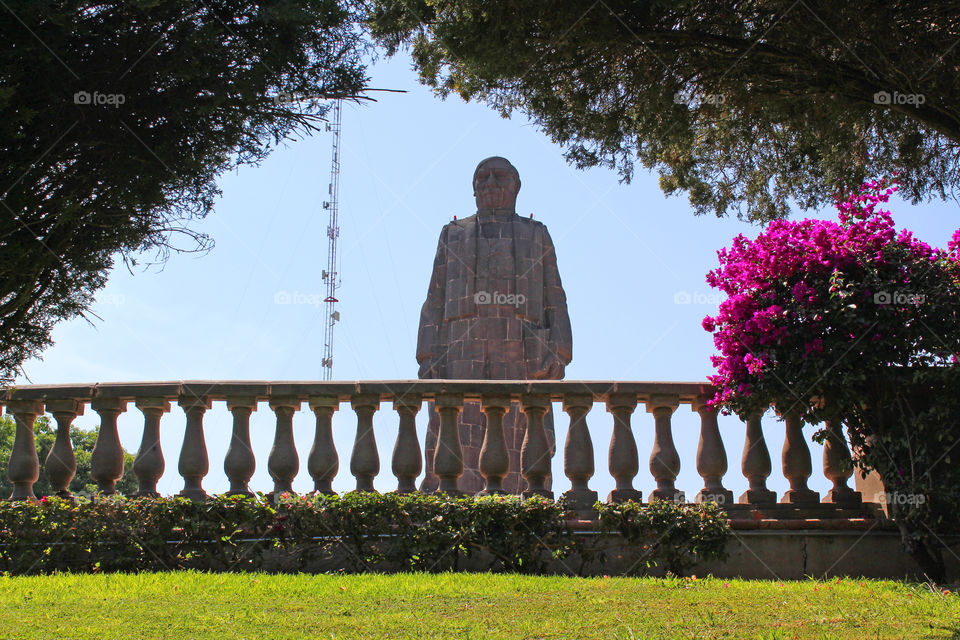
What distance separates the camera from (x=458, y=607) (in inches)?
→ 235

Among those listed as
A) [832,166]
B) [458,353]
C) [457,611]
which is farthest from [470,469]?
[457,611]

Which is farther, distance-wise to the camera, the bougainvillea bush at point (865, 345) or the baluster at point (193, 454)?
the baluster at point (193, 454)

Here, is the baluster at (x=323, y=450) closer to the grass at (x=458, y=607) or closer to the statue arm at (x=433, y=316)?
the grass at (x=458, y=607)

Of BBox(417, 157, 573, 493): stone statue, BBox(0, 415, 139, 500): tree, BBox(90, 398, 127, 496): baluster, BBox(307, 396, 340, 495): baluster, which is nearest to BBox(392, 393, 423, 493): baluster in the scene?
BBox(307, 396, 340, 495): baluster

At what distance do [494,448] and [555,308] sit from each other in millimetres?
7318

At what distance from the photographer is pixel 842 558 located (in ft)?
26.0

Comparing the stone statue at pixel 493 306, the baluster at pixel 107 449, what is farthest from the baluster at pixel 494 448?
the stone statue at pixel 493 306

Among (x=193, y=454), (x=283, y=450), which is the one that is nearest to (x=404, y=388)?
(x=283, y=450)

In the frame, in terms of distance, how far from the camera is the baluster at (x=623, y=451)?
827 cm

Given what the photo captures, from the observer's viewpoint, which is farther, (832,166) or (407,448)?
(832,166)

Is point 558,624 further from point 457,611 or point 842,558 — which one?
point 842,558

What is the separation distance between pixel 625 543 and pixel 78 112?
4.99 metres

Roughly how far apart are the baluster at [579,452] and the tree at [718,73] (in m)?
2.17

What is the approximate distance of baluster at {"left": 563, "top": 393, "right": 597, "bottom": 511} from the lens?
830 centimetres
